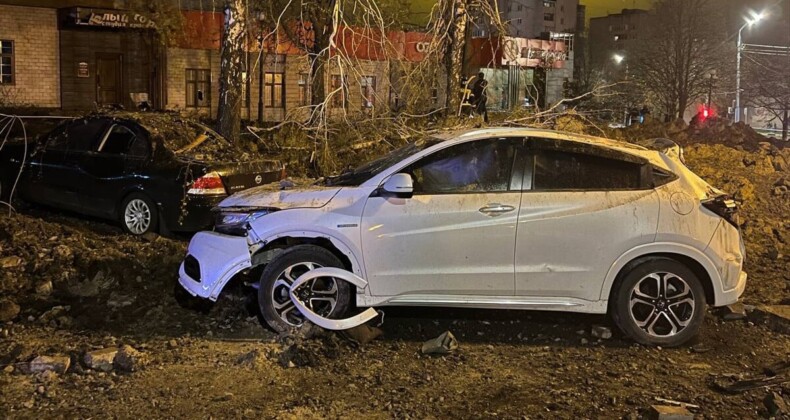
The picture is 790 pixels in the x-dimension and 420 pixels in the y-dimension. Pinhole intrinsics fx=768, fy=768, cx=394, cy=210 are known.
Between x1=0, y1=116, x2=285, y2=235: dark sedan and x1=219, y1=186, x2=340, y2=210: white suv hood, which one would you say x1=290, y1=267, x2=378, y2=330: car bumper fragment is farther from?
x1=0, y1=116, x2=285, y2=235: dark sedan

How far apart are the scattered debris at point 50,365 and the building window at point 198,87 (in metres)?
23.2

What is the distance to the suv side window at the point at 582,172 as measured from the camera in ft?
19.7

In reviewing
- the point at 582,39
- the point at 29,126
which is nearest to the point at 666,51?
the point at 29,126

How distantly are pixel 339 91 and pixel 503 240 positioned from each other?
6214 millimetres

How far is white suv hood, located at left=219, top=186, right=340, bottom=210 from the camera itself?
603cm

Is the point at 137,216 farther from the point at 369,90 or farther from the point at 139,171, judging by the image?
the point at 369,90

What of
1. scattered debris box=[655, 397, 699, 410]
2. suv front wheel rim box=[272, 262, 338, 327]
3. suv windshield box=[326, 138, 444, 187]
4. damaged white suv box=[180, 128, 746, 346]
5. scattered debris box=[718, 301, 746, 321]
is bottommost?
scattered debris box=[655, 397, 699, 410]

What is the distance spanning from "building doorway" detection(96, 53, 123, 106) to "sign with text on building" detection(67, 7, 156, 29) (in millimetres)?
1681

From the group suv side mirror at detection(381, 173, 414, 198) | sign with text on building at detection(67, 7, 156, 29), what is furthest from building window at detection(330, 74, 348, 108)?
sign with text on building at detection(67, 7, 156, 29)

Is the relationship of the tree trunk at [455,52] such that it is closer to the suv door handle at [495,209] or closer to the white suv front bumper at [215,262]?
the suv door handle at [495,209]

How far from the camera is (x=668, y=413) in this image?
15.0 feet

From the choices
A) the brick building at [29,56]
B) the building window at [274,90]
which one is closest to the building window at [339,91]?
the brick building at [29,56]

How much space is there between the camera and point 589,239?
5.90 metres

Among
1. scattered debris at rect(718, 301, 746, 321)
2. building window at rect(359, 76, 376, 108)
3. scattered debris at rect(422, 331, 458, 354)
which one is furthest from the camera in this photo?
building window at rect(359, 76, 376, 108)
